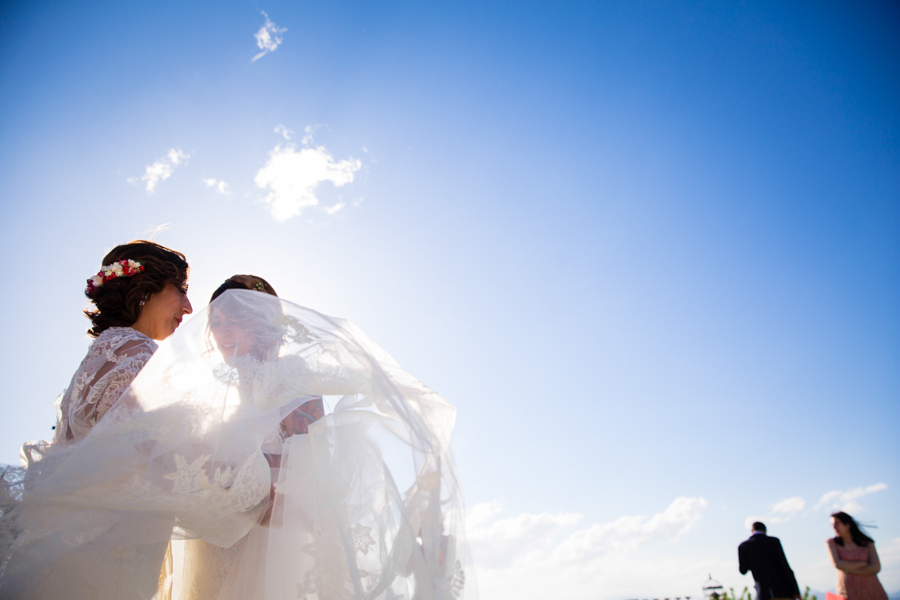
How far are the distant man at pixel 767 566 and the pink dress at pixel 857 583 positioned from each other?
0.61 meters

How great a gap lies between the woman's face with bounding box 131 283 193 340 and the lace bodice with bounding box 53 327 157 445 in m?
0.23

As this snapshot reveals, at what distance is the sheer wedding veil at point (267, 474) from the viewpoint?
1.48 metres

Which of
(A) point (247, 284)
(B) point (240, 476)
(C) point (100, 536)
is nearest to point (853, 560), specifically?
(B) point (240, 476)

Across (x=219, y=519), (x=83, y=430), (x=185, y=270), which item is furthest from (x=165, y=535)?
(x=185, y=270)

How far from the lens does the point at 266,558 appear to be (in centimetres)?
169

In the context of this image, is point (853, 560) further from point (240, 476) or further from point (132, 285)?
point (132, 285)

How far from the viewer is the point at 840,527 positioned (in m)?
5.92

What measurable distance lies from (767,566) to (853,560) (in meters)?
1.08

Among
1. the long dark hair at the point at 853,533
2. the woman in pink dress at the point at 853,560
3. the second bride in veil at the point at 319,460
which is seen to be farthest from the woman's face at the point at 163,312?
the long dark hair at the point at 853,533

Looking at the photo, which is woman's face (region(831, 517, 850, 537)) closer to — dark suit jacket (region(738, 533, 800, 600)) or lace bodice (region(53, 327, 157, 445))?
dark suit jacket (region(738, 533, 800, 600))

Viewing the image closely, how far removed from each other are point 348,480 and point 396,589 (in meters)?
0.39

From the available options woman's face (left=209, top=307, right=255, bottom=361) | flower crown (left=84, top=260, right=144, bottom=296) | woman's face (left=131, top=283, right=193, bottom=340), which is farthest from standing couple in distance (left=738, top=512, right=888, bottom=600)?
flower crown (left=84, top=260, right=144, bottom=296)

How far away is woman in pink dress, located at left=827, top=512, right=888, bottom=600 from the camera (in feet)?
17.9

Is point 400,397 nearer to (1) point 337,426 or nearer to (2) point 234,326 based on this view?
(1) point 337,426
